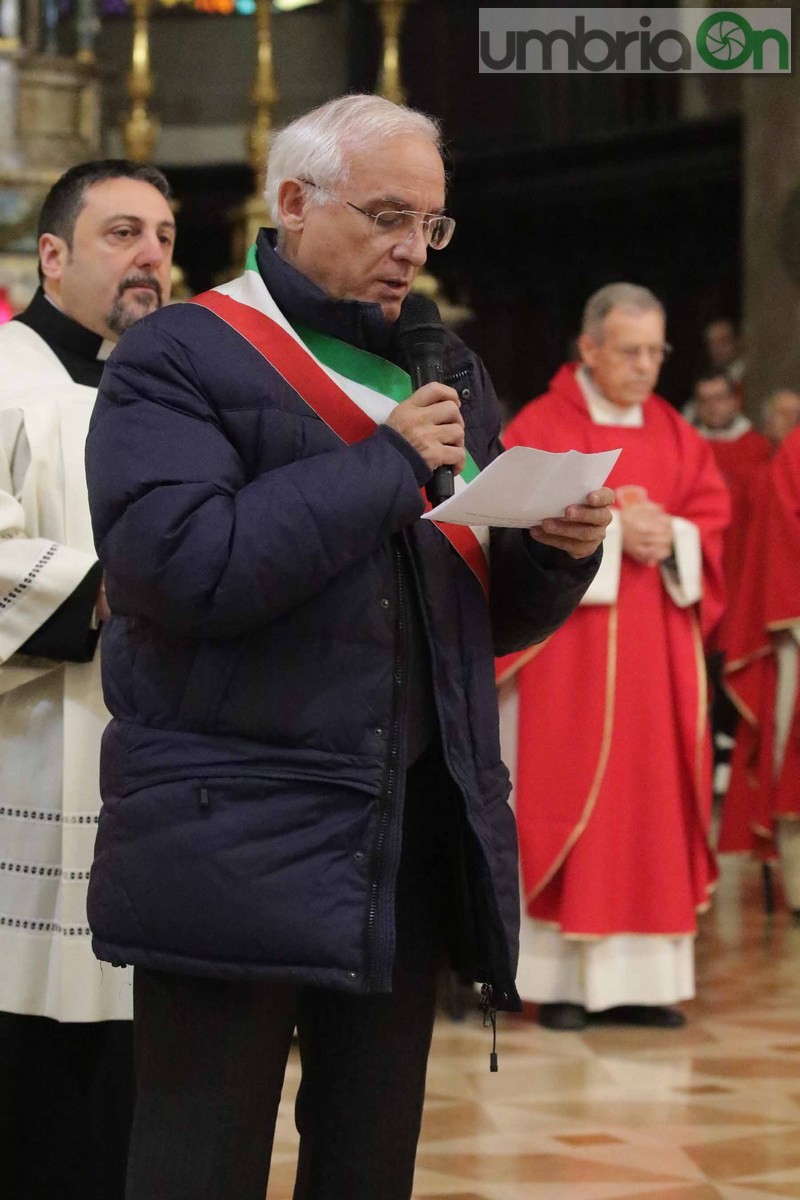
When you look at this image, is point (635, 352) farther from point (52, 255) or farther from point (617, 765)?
point (52, 255)

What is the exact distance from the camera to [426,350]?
219cm

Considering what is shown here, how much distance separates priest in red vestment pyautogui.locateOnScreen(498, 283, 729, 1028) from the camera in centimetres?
537

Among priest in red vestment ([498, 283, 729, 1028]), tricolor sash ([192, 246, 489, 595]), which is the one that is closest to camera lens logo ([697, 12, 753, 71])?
priest in red vestment ([498, 283, 729, 1028])

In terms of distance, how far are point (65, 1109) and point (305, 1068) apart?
960 mm

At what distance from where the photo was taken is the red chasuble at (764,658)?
6840 millimetres

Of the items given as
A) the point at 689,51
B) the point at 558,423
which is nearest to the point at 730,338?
the point at 689,51

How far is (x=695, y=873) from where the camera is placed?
5547 mm

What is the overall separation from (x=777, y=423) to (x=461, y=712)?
677cm

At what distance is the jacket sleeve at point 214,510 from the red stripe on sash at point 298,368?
3.8 inches

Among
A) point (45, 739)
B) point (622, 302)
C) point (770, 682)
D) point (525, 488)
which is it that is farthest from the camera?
point (770, 682)

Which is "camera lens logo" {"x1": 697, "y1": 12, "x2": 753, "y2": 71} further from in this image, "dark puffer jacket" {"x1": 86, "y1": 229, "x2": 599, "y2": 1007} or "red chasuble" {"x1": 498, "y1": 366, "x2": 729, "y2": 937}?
"dark puffer jacket" {"x1": 86, "y1": 229, "x2": 599, "y2": 1007}
